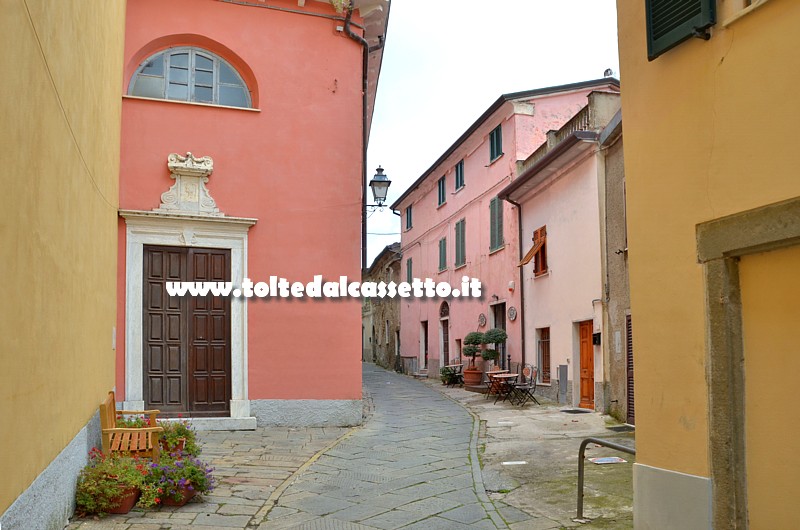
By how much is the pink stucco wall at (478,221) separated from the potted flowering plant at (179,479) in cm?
1146

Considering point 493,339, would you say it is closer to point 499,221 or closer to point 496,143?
point 499,221

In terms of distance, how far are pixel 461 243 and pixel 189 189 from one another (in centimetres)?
1244

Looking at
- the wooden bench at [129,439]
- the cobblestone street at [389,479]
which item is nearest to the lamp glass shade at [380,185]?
the cobblestone street at [389,479]

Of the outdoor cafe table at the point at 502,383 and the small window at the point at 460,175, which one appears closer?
the outdoor cafe table at the point at 502,383

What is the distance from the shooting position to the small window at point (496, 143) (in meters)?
19.2

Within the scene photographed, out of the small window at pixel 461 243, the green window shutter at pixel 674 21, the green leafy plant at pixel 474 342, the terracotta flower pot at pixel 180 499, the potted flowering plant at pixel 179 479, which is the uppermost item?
the small window at pixel 461 243

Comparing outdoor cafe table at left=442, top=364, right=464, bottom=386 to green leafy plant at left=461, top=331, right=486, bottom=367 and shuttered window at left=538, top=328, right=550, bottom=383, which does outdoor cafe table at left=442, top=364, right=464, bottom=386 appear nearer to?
green leafy plant at left=461, top=331, right=486, bottom=367

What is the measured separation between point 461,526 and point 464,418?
7227 millimetres

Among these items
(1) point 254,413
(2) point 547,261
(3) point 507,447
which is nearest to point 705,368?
(3) point 507,447

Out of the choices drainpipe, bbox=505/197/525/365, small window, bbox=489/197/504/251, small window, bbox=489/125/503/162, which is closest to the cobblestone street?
drainpipe, bbox=505/197/525/365

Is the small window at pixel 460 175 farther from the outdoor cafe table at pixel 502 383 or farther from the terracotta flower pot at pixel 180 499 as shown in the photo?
the terracotta flower pot at pixel 180 499

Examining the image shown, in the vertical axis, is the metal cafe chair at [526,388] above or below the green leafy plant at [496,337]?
Answer: below

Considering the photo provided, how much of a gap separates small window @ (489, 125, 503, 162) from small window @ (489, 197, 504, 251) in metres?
1.17

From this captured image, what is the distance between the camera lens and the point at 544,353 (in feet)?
54.0
